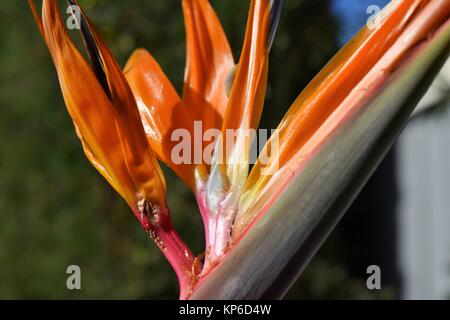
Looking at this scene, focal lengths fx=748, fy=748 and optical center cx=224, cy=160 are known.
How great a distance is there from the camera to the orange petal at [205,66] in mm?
566

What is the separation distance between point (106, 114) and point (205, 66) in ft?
0.46

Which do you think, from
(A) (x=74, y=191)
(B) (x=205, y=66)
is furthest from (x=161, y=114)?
(A) (x=74, y=191)

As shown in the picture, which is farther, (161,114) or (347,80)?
(161,114)

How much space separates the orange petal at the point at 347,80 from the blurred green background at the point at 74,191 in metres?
0.98

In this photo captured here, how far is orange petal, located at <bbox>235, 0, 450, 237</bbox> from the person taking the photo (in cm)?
44

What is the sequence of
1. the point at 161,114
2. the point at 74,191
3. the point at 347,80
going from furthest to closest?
the point at 74,191, the point at 161,114, the point at 347,80

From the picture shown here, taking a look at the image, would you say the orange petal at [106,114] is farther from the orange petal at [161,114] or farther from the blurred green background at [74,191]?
the blurred green background at [74,191]

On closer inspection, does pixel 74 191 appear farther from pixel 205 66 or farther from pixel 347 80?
pixel 347 80

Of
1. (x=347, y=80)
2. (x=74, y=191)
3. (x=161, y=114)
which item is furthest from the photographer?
(x=74, y=191)

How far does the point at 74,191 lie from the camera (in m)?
1.87

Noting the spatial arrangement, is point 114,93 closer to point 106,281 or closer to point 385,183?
point 106,281

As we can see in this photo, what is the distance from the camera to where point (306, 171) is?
44 cm

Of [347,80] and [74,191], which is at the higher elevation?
[74,191]

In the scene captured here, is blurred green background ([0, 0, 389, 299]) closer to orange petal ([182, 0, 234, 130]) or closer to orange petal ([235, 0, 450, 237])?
orange petal ([182, 0, 234, 130])
